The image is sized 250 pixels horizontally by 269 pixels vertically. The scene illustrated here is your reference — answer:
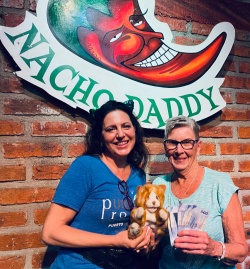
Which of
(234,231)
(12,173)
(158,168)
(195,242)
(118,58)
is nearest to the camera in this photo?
(195,242)

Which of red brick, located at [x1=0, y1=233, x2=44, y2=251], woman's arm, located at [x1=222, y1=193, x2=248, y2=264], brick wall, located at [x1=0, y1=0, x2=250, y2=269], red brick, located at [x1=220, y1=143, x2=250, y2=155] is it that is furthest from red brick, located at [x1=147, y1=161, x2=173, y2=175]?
red brick, located at [x1=0, y1=233, x2=44, y2=251]

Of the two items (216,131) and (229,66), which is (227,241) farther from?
(229,66)

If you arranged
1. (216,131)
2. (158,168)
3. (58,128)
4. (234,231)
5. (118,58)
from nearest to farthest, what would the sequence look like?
(234,231) < (58,128) < (118,58) < (158,168) < (216,131)

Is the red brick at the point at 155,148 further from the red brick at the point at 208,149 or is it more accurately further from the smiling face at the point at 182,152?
the smiling face at the point at 182,152

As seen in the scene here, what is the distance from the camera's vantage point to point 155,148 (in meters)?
1.97

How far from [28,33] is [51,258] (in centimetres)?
108

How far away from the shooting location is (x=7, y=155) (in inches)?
65.7

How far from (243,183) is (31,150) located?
4.08 ft

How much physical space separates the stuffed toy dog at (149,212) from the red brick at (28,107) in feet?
2.08

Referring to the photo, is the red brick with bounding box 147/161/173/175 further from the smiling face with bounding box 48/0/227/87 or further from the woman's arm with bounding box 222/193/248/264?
the woman's arm with bounding box 222/193/248/264

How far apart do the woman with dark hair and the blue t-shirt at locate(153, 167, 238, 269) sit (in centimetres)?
17

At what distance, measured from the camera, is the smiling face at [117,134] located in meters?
1.60

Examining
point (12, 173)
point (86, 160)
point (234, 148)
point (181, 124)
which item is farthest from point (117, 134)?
point (234, 148)

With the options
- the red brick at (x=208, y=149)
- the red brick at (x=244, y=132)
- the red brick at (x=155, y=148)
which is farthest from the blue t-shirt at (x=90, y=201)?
the red brick at (x=244, y=132)
